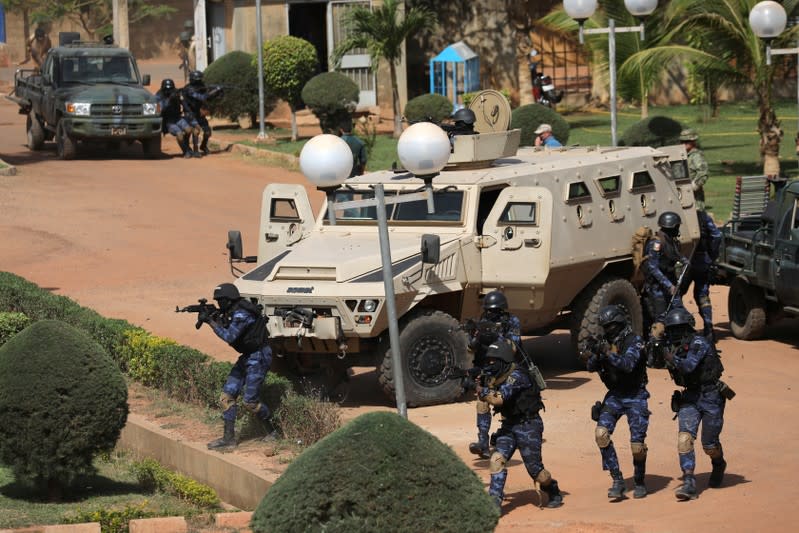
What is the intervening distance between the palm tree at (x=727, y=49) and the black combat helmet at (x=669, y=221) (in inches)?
361

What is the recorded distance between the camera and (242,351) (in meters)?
11.8

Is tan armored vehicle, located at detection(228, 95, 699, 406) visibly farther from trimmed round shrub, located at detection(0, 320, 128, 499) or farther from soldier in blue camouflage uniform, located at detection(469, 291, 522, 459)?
trimmed round shrub, located at detection(0, 320, 128, 499)

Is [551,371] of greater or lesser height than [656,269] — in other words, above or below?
below

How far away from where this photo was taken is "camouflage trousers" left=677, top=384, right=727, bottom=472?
10.1 meters

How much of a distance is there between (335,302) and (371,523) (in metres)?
5.48

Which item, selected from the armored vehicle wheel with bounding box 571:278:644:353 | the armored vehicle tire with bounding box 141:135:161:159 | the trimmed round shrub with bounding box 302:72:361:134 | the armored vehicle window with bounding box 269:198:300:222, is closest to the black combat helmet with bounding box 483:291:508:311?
the armored vehicle wheel with bounding box 571:278:644:353

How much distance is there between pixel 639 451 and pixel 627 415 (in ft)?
0.84

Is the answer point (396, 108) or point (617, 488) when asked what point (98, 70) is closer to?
point (396, 108)

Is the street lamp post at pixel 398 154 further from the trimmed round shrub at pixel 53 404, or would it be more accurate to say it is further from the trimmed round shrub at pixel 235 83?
the trimmed round shrub at pixel 235 83

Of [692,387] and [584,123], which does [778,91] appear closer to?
[584,123]

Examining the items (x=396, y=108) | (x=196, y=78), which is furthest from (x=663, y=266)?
(x=396, y=108)

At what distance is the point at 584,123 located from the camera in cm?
3269

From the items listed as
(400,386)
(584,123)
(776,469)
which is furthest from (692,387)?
(584,123)

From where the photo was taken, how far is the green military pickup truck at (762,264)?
14734 millimetres
